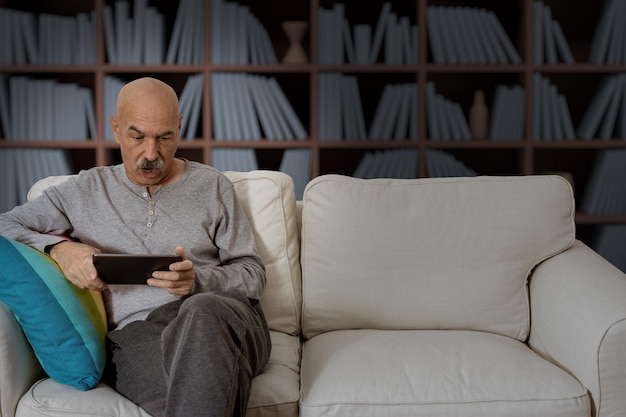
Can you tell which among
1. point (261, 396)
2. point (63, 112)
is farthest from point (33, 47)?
point (261, 396)

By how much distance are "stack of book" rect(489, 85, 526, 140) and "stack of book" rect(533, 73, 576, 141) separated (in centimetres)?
6

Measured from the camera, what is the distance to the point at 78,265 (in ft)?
6.07

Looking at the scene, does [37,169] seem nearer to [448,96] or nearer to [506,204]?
[448,96]

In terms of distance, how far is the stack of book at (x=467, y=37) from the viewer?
3.79 metres

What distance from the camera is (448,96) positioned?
4.11m

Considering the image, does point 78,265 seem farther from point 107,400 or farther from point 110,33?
point 110,33

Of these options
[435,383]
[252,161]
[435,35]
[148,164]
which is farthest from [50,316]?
[435,35]

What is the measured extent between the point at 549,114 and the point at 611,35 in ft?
1.46

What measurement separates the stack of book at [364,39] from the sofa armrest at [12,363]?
228 centimetres

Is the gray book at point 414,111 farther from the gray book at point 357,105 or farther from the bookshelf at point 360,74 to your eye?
the gray book at point 357,105

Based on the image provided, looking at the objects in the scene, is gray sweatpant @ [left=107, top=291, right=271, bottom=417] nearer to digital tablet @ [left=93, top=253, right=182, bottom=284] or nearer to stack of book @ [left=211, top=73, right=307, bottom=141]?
digital tablet @ [left=93, top=253, right=182, bottom=284]

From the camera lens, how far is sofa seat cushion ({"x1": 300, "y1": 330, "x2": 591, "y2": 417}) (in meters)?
1.79

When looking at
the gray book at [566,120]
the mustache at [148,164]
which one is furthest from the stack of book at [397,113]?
the mustache at [148,164]

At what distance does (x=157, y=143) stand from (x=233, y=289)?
0.42 m
